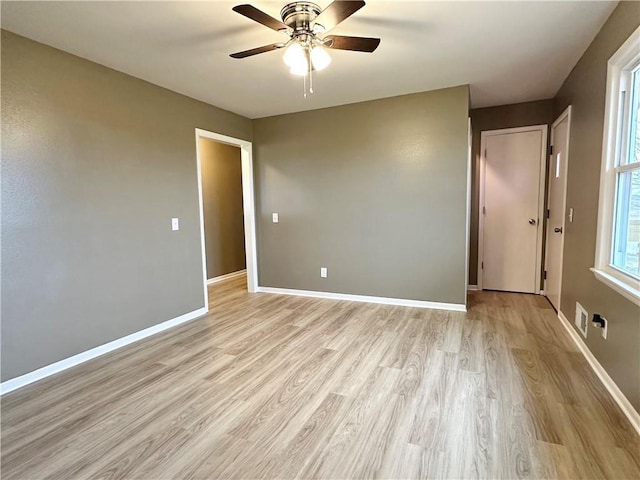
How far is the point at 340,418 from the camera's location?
1884mm

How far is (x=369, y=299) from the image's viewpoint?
4.11 metres

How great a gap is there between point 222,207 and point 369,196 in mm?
2827

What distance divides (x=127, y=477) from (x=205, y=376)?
35.1 inches

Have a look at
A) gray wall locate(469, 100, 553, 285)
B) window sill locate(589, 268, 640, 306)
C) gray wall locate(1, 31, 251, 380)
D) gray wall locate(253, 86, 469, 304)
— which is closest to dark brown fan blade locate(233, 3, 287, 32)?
gray wall locate(1, 31, 251, 380)

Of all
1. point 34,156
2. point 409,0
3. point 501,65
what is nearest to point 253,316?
point 34,156

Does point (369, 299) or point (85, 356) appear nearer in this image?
point (85, 356)

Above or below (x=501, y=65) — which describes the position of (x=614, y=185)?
below

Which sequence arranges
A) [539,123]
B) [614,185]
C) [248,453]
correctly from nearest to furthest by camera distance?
1. [248,453]
2. [614,185]
3. [539,123]

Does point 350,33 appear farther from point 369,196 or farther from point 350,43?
point 369,196

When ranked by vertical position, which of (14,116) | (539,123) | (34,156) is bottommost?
(34,156)

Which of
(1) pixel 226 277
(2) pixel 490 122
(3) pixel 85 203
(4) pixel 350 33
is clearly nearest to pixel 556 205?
(2) pixel 490 122

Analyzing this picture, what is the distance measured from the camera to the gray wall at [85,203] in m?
2.25

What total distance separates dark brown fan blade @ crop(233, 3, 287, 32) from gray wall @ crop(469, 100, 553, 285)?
3.43 metres

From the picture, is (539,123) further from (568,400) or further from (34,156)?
(34,156)
